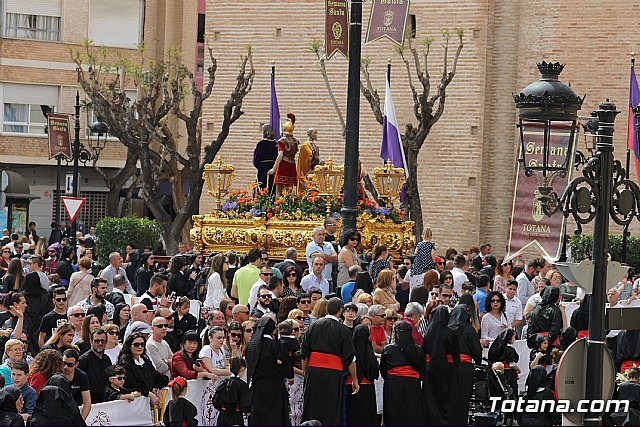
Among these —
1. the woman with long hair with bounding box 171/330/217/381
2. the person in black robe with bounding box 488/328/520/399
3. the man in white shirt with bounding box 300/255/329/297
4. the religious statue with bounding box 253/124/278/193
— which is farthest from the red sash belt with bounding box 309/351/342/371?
the religious statue with bounding box 253/124/278/193

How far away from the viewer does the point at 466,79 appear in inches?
1316

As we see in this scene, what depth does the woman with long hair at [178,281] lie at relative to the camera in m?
21.3

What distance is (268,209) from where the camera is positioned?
23.6 m

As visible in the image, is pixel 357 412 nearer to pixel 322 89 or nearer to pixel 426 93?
pixel 426 93

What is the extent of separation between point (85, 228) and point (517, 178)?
3491 cm

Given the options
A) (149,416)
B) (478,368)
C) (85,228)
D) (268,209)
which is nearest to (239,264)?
(268,209)

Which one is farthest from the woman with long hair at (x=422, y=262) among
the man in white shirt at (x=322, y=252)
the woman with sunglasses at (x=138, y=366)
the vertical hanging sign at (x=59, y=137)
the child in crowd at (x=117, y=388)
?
the vertical hanging sign at (x=59, y=137)

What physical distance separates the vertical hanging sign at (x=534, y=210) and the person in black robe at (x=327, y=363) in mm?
1934

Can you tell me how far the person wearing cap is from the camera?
1298cm

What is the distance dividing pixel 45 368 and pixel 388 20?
38.5 feet

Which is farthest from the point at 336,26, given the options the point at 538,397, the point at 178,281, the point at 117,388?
the point at 117,388

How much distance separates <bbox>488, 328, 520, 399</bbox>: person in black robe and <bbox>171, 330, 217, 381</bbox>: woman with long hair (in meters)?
3.57

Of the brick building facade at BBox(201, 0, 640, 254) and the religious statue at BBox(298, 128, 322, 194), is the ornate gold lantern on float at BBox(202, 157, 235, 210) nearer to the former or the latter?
the religious statue at BBox(298, 128, 322, 194)

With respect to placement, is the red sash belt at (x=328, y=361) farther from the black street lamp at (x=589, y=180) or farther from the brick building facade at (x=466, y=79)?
the brick building facade at (x=466, y=79)
